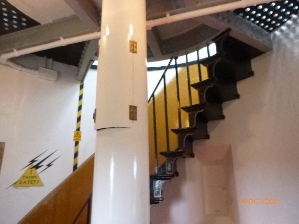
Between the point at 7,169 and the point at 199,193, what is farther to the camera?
the point at 199,193

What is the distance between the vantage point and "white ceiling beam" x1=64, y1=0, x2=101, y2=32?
6.04ft

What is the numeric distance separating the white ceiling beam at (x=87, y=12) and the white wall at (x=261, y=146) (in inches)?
68.7

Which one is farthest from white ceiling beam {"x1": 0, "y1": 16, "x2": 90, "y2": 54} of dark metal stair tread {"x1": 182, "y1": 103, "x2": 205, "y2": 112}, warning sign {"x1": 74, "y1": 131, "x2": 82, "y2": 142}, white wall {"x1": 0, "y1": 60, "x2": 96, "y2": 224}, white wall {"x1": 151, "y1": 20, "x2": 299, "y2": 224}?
white wall {"x1": 151, "y1": 20, "x2": 299, "y2": 224}

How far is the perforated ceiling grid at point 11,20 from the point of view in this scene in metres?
2.25

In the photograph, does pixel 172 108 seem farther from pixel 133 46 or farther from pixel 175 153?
pixel 133 46

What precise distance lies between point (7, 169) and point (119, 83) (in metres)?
2.04

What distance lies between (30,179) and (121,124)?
202cm

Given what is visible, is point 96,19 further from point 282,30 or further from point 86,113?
point 282,30

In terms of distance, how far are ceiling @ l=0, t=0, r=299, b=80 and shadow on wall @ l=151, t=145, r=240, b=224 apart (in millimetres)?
1347

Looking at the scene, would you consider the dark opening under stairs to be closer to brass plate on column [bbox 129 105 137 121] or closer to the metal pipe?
the metal pipe

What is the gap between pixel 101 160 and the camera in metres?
1.17

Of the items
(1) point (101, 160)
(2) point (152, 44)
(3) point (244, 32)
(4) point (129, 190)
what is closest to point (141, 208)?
(4) point (129, 190)

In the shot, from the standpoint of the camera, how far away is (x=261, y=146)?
250 centimetres

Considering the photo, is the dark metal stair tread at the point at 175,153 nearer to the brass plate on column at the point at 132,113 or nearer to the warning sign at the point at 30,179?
the brass plate on column at the point at 132,113
